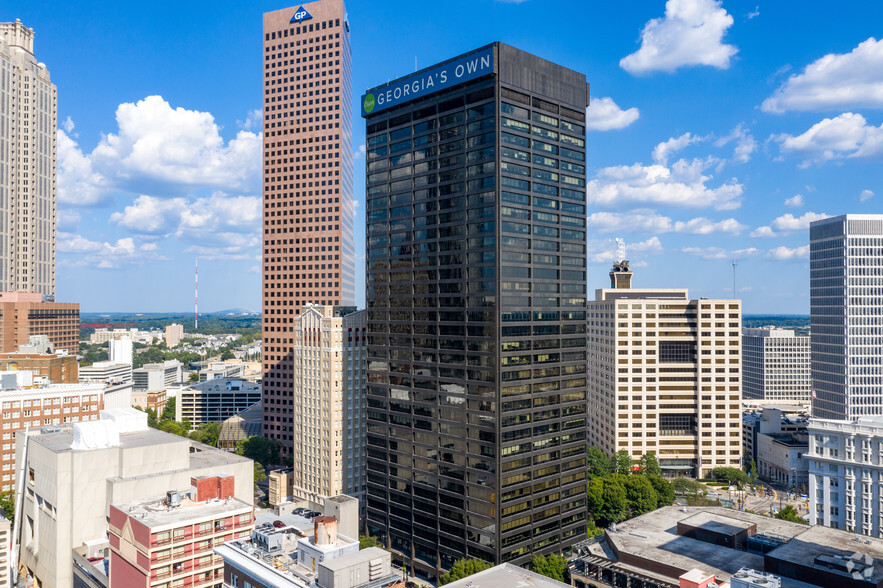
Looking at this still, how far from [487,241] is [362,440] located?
77024mm

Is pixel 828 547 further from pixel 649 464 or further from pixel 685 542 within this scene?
pixel 649 464

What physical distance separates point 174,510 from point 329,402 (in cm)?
6839

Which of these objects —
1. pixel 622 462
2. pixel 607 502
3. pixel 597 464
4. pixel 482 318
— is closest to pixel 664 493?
pixel 607 502

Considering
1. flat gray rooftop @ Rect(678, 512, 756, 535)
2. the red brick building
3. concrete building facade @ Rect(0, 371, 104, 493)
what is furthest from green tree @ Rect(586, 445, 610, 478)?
concrete building facade @ Rect(0, 371, 104, 493)

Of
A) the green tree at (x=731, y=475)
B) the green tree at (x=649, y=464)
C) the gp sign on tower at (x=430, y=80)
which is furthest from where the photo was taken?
the green tree at (x=731, y=475)

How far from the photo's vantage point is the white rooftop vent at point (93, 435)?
118 m

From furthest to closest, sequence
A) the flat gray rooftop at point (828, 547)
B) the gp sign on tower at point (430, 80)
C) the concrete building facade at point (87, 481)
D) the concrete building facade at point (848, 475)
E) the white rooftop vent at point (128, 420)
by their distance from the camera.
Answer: the white rooftop vent at point (128, 420)
the concrete building facade at point (848, 475)
the gp sign on tower at point (430, 80)
the concrete building facade at point (87, 481)
the flat gray rooftop at point (828, 547)

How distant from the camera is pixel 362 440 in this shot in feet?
558

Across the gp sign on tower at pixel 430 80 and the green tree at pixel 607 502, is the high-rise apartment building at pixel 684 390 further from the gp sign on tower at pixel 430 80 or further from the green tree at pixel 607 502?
the gp sign on tower at pixel 430 80

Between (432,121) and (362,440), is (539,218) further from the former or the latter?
(362,440)

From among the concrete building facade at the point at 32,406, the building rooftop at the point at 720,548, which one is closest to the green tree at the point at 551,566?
the building rooftop at the point at 720,548

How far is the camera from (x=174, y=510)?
98.2 metres

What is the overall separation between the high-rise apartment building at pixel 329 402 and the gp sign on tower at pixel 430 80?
5870 centimetres

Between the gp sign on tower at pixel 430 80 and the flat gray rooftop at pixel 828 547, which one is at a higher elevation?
the gp sign on tower at pixel 430 80
